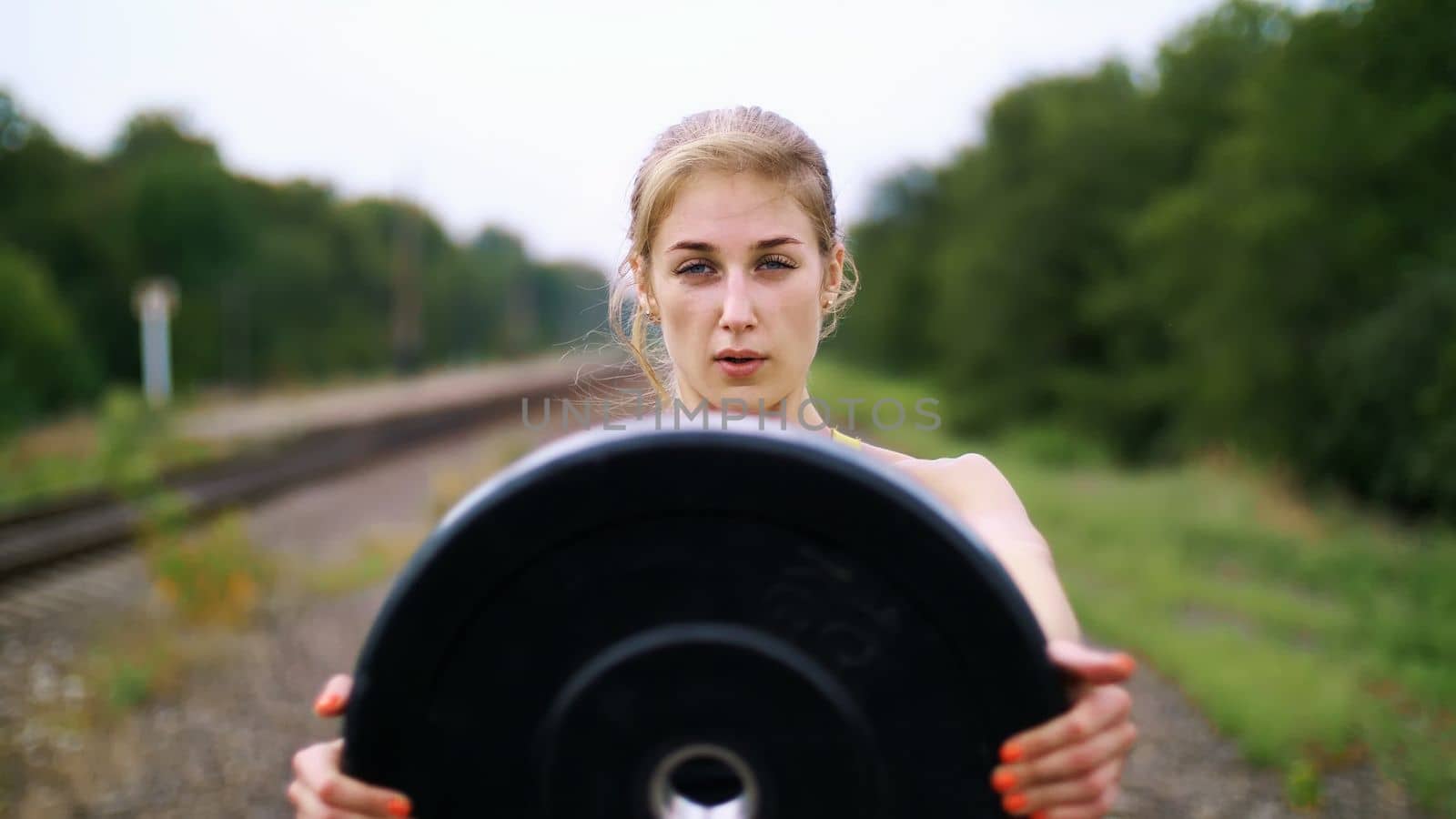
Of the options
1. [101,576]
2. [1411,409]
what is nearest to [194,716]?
[101,576]

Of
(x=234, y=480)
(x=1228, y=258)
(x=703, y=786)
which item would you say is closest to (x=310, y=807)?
(x=703, y=786)

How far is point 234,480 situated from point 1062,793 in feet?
52.5

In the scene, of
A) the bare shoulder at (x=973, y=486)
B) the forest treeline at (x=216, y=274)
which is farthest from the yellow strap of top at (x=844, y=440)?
the forest treeline at (x=216, y=274)

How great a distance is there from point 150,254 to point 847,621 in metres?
51.1

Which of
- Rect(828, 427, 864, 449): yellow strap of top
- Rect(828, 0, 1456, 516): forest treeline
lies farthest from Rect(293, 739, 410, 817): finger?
Rect(828, 0, 1456, 516): forest treeline

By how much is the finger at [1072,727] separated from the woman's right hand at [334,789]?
1.83 ft

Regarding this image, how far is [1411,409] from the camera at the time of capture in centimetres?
1157

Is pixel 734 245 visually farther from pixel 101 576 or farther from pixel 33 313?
pixel 33 313

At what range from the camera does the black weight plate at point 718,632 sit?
920 mm

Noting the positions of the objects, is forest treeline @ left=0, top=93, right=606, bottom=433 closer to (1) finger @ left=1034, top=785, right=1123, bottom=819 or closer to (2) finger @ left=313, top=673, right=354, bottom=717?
(2) finger @ left=313, top=673, right=354, bottom=717

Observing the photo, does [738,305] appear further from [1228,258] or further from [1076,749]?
[1228,258]

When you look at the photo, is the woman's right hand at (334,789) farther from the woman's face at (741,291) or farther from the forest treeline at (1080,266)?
the forest treeline at (1080,266)

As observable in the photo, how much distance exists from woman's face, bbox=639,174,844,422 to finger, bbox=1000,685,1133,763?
24.7 inches

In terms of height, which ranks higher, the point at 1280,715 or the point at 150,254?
the point at 150,254
